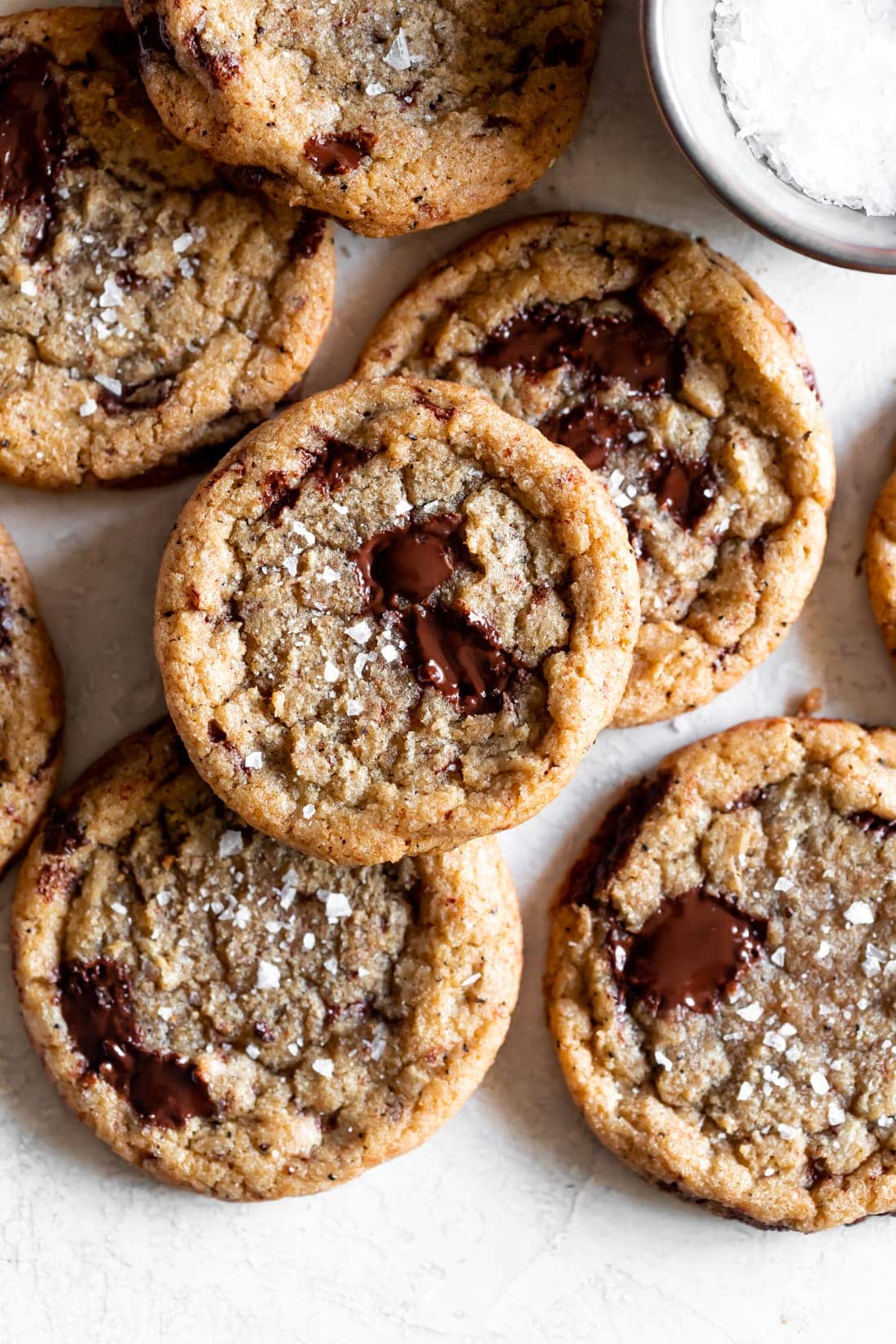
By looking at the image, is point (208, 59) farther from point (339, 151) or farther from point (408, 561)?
point (408, 561)

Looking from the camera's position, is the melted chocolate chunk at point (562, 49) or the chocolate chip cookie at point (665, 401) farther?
the chocolate chip cookie at point (665, 401)

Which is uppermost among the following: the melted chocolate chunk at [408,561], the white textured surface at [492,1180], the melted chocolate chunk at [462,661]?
the melted chocolate chunk at [408,561]

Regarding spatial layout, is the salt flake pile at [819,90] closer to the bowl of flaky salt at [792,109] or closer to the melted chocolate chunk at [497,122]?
the bowl of flaky salt at [792,109]

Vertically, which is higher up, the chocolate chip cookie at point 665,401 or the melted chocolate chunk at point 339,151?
the melted chocolate chunk at point 339,151

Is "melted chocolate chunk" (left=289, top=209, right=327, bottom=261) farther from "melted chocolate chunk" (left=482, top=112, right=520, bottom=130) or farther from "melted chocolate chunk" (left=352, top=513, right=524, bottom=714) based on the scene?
"melted chocolate chunk" (left=352, top=513, right=524, bottom=714)

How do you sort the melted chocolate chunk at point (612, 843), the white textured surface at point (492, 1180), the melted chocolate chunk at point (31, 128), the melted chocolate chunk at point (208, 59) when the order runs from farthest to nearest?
the white textured surface at point (492, 1180), the melted chocolate chunk at point (612, 843), the melted chocolate chunk at point (31, 128), the melted chocolate chunk at point (208, 59)

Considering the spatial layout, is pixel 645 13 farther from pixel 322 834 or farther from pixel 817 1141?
pixel 817 1141

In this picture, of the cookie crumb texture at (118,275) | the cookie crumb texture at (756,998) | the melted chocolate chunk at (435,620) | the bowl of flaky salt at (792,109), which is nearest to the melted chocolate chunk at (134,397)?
the cookie crumb texture at (118,275)
